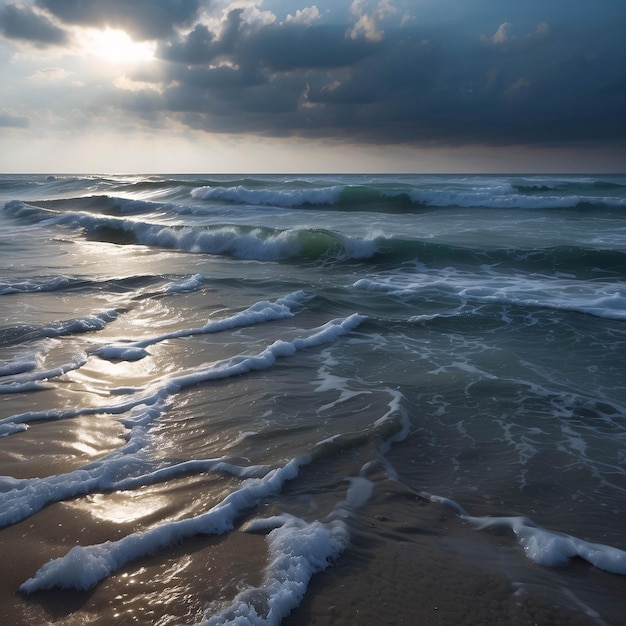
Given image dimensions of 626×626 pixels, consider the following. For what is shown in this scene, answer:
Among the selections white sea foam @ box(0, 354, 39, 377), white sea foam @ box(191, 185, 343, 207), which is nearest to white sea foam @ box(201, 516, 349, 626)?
white sea foam @ box(0, 354, 39, 377)

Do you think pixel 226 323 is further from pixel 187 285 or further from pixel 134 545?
pixel 134 545

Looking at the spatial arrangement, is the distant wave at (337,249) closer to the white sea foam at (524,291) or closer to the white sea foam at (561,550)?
the white sea foam at (524,291)

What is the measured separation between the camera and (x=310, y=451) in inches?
184

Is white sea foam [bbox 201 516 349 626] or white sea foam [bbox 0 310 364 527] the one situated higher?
white sea foam [bbox 201 516 349 626]

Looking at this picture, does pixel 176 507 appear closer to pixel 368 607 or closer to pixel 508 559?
pixel 368 607

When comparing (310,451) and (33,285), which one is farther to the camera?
(33,285)

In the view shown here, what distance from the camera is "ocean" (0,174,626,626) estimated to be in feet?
10.1

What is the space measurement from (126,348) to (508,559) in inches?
221

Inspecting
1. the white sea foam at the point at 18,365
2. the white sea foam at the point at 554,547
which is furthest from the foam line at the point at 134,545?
the white sea foam at the point at 18,365

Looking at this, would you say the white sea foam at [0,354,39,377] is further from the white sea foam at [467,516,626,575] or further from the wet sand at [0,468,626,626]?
the white sea foam at [467,516,626,575]

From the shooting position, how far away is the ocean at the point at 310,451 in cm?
307

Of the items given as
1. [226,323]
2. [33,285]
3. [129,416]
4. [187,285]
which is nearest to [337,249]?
[187,285]

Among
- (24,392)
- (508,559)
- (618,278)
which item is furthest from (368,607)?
(618,278)

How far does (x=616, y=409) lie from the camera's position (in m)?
5.88
